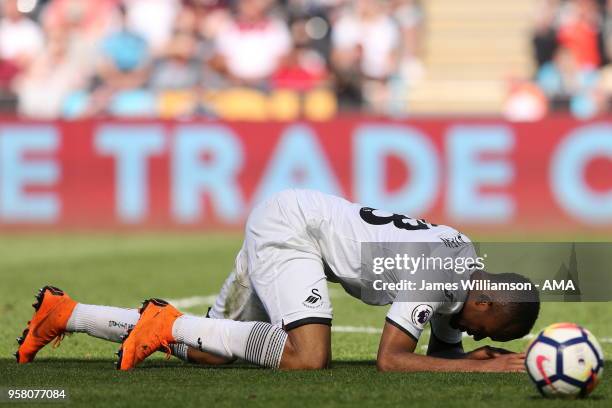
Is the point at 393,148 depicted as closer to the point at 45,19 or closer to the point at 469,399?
the point at 45,19

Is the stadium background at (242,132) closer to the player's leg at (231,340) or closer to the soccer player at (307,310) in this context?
the soccer player at (307,310)

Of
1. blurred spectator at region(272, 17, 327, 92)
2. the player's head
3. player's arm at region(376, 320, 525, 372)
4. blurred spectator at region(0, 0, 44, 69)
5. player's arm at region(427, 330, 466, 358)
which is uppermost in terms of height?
blurred spectator at region(0, 0, 44, 69)

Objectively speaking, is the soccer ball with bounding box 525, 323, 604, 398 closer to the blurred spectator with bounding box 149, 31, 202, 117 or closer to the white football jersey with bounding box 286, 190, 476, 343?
the white football jersey with bounding box 286, 190, 476, 343

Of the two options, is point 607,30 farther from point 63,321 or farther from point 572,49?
point 63,321

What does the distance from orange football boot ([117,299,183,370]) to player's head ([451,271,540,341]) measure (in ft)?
5.22

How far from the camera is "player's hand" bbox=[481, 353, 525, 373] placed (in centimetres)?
705

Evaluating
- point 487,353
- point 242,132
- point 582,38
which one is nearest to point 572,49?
point 582,38

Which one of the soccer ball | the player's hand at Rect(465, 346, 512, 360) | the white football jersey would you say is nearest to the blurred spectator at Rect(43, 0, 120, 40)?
the white football jersey

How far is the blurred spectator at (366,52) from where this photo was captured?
18.5 metres

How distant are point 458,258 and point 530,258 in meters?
1.17

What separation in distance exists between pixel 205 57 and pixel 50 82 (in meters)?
2.12

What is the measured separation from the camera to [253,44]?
62.7ft

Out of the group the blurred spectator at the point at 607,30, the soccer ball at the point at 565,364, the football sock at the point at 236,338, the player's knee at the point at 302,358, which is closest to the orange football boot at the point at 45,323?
the football sock at the point at 236,338

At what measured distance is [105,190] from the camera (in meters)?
16.8
